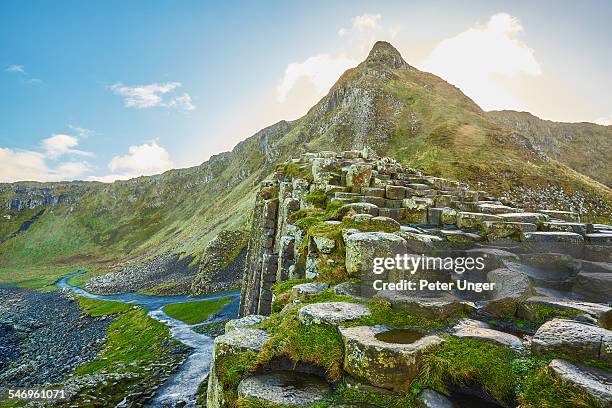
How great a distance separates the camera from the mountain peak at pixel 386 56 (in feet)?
526

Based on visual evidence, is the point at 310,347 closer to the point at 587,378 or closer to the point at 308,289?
the point at 308,289

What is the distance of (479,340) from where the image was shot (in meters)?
5.66

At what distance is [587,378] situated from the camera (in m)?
4.12

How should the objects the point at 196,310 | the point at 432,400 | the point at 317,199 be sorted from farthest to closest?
1. the point at 196,310
2. the point at 317,199
3. the point at 432,400

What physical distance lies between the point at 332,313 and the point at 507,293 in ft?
13.8

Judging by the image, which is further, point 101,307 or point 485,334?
point 101,307

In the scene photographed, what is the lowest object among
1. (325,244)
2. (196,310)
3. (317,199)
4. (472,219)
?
(196,310)

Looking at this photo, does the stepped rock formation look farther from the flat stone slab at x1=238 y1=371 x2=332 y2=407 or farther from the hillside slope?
the hillside slope

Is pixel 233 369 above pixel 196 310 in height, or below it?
above

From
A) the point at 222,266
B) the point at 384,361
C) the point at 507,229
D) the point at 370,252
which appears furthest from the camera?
the point at 222,266

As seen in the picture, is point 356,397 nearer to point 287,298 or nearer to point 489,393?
point 489,393

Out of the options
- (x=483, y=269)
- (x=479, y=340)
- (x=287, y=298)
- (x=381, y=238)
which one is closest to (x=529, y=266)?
(x=483, y=269)

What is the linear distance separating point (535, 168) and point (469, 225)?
78.0 meters

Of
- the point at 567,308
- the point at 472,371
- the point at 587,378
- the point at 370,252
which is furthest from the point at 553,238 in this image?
the point at 472,371
